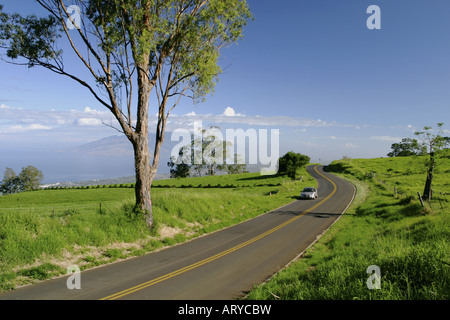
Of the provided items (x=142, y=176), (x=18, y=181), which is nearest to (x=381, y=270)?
(x=142, y=176)

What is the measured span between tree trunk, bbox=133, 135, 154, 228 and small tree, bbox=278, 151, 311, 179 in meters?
51.6

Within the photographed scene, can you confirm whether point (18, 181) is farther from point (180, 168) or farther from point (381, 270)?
point (381, 270)

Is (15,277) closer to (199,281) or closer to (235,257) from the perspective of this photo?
(199,281)

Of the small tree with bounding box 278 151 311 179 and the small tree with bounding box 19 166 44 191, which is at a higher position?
the small tree with bounding box 278 151 311 179

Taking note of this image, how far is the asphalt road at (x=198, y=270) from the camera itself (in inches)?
332

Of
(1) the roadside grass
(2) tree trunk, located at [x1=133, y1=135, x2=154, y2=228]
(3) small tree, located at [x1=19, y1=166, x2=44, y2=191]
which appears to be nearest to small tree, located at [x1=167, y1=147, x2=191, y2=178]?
(3) small tree, located at [x1=19, y1=166, x2=44, y2=191]

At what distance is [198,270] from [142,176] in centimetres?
715

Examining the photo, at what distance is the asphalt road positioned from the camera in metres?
8.44

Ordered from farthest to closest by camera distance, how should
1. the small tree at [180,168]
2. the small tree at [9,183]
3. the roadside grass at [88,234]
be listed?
the small tree at [9,183]
the small tree at [180,168]
the roadside grass at [88,234]

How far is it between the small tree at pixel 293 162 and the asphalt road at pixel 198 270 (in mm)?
44696

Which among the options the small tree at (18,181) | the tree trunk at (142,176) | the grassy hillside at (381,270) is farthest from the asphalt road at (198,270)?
the small tree at (18,181)

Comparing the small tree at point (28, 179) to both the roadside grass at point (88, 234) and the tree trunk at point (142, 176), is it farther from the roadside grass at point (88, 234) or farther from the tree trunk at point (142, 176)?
the tree trunk at point (142, 176)

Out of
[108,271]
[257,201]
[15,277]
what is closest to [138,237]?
[108,271]

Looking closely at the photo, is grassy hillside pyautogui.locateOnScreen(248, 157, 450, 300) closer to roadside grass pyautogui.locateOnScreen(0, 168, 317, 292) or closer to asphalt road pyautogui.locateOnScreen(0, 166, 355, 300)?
asphalt road pyautogui.locateOnScreen(0, 166, 355, 300)
